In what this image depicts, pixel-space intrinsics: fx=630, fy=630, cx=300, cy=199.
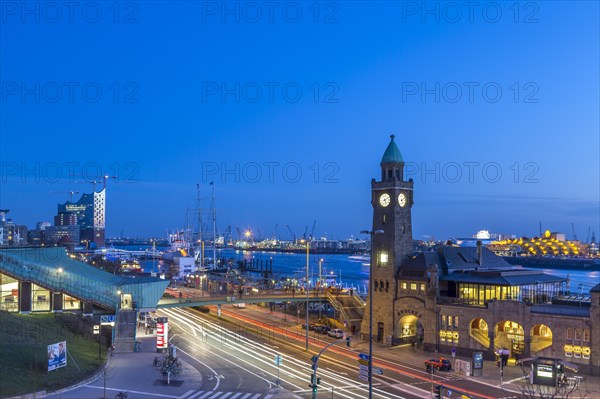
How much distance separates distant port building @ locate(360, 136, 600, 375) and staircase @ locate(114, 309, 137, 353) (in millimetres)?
31661

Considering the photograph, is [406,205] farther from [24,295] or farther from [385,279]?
[24,295]

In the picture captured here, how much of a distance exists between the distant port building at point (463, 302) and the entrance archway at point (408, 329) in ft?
0.44

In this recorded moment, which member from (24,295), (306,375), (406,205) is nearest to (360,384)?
(306,375)

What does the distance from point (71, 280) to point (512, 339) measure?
5489cm

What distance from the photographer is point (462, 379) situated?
62.7 meters

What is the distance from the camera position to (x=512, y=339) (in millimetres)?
74000

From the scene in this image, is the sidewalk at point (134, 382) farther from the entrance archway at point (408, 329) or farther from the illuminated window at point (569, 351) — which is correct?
the illuminated window at point (569, 351)

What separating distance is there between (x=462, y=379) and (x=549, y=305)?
16.3 m

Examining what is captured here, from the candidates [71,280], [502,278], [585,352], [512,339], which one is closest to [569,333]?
[585,352]

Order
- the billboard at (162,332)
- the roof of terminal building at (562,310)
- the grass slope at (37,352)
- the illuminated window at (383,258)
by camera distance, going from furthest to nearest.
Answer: the illuminated window at (383,258) → the billboard at (162,332) → the roof of terminal building at (562,310) → the grass slope at (37,352)

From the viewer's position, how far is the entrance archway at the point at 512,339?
72.8 meters

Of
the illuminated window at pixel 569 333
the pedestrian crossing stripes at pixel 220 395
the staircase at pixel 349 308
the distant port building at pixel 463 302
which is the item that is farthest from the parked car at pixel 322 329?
the pedestrian crossing stripes at pixel 220 395

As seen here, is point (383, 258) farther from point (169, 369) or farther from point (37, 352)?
point (37, 352)

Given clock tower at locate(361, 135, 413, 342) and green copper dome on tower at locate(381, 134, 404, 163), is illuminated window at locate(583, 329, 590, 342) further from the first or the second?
green copper dome on tower at locate(381, 134, 404, 163)
